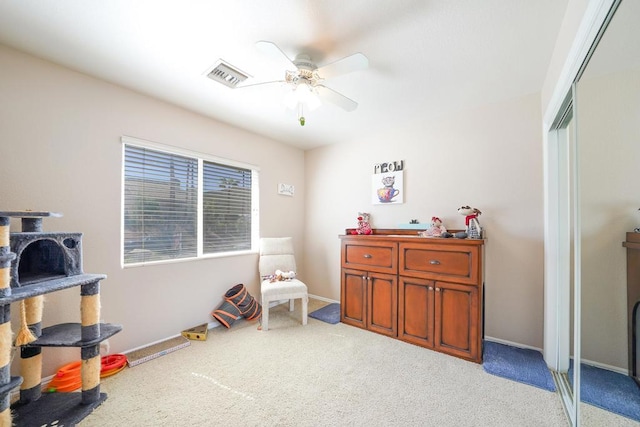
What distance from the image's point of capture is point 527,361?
2162 millimetres

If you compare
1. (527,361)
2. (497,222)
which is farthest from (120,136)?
(527,361)

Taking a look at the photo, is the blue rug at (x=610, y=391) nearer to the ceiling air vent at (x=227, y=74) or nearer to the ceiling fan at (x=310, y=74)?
the ceiling fan at (x=310, y=74)

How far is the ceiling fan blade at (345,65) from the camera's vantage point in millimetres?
1579

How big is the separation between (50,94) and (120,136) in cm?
49

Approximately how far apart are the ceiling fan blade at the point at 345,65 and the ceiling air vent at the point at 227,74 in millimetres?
720

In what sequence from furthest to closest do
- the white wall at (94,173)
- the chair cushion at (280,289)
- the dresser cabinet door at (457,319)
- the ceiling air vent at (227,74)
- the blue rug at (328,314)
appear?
the blue rug at (328,314) < the chair cushion at (280,289) < the dresser cabinet door at (457,319) < the ceiling air vent at (227,74) < the white wall at (94,173)

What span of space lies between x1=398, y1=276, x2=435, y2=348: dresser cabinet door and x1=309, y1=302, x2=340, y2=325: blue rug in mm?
826

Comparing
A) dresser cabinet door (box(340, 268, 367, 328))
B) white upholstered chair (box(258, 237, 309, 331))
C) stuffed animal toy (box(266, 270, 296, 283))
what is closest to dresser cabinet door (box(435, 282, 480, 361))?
dresser cabinet door (box(340, 268, 367, 328))

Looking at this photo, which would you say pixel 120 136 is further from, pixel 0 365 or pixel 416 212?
pixel 416 212

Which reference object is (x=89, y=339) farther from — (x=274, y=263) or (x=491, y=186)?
(x=491, y=186)

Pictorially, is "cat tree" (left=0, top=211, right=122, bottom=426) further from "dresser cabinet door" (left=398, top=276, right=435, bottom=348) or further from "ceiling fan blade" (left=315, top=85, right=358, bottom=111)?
"dresser cabinet door" (left=398, top=276, right=435, bottom=348)

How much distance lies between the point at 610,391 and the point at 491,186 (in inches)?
68.7

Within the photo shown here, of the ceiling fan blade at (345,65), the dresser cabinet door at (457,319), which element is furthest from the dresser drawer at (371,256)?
the ceiling fan blade at (345,65)

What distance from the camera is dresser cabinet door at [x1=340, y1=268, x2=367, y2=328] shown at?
290 centimetres
